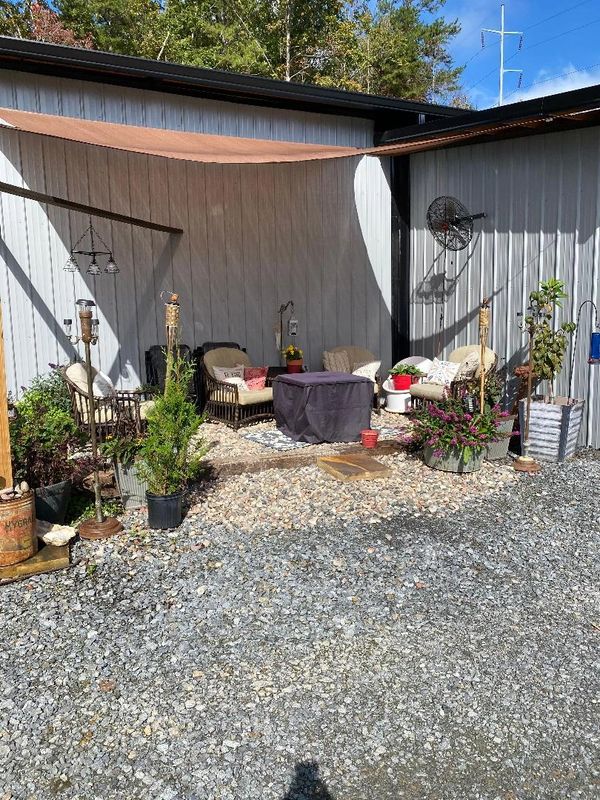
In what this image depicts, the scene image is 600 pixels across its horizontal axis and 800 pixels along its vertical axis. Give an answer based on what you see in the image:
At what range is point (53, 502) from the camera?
4.17m

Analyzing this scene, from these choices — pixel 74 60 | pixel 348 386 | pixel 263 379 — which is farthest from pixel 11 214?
pixel 348 386

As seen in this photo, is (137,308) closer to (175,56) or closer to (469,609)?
(469,609)

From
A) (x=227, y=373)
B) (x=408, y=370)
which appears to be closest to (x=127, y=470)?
(x=227, y=373)

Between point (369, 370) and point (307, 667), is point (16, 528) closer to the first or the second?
point (307, 667)

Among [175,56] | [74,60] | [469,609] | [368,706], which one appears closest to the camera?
[368,706]

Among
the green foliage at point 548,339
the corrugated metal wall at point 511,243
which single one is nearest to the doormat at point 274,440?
the green foliage at point 548,339

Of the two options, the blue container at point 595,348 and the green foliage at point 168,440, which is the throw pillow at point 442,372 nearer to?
the blue container at point 595,348

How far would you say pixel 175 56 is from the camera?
19.8 meters

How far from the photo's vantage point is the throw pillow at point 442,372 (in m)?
7.41

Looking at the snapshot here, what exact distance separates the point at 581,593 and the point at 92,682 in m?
2.41

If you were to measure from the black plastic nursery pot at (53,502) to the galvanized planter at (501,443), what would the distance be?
3.40 metres

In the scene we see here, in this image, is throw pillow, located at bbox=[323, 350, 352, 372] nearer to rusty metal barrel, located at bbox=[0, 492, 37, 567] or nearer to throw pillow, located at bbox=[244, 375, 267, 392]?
throw pillow, located at bbox=[244, 375, 267, 392]

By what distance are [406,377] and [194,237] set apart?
2.87 m

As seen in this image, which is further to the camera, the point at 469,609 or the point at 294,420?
the point at 294,420
